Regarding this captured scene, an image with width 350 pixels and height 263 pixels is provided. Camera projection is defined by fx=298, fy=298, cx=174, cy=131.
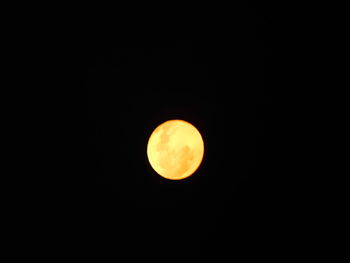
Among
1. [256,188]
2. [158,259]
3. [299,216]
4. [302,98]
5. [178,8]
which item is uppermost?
[178,8]

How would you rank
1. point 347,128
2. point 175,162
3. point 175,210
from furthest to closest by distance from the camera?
1. point 175,210
2. point 347,128
3. point 175,162

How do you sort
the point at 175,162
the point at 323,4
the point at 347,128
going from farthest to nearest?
the point at 347,128
the point at 323,4
the point at 175,162

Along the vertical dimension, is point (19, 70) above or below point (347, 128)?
above

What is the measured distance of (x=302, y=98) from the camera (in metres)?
3.59

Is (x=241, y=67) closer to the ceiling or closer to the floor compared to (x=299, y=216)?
closer to the ceiling

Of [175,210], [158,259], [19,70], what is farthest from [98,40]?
[158,259]

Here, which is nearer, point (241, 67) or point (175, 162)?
point (175, 162)

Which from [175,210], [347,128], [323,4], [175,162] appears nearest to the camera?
[175,162]

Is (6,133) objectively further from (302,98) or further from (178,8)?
(302,98)

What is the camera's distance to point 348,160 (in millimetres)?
3574

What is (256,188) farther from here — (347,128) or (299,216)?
(347,128)

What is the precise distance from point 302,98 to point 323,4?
106cm

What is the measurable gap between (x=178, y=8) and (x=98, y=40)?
1.01m

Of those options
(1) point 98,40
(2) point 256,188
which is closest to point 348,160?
(2) point 256,188
